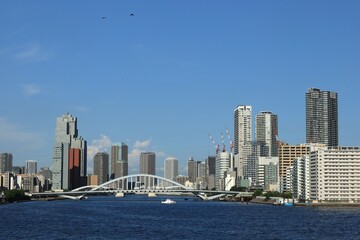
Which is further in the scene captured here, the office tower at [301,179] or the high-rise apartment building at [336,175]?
the office tower at [301,179]

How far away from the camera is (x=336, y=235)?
7094 centimetres

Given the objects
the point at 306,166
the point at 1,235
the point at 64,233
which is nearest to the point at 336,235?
the point at 64,233

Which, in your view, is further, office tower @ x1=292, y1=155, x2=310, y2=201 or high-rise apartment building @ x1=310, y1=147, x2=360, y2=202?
office tower @ x1=292, y1=155, x2=310, y2=201

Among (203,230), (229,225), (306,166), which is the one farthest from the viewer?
(306,166)

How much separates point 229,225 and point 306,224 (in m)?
10.1

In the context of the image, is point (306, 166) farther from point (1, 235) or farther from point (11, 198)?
point (1, 235)

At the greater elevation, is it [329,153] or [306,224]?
[329,153]

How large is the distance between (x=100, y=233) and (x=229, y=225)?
2015 cm

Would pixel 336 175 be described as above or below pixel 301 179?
above

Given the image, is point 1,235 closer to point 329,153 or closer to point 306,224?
point 306,224

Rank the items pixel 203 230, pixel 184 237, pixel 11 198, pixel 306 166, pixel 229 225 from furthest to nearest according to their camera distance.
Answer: pixel 11 198 < pixel 306 166 < pixel 229 225 < pixel 203 230 < pixel 184 237

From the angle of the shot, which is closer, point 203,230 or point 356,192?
point 203,230

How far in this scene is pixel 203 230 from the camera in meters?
76.9

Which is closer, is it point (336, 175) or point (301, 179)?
point (336, 175)
